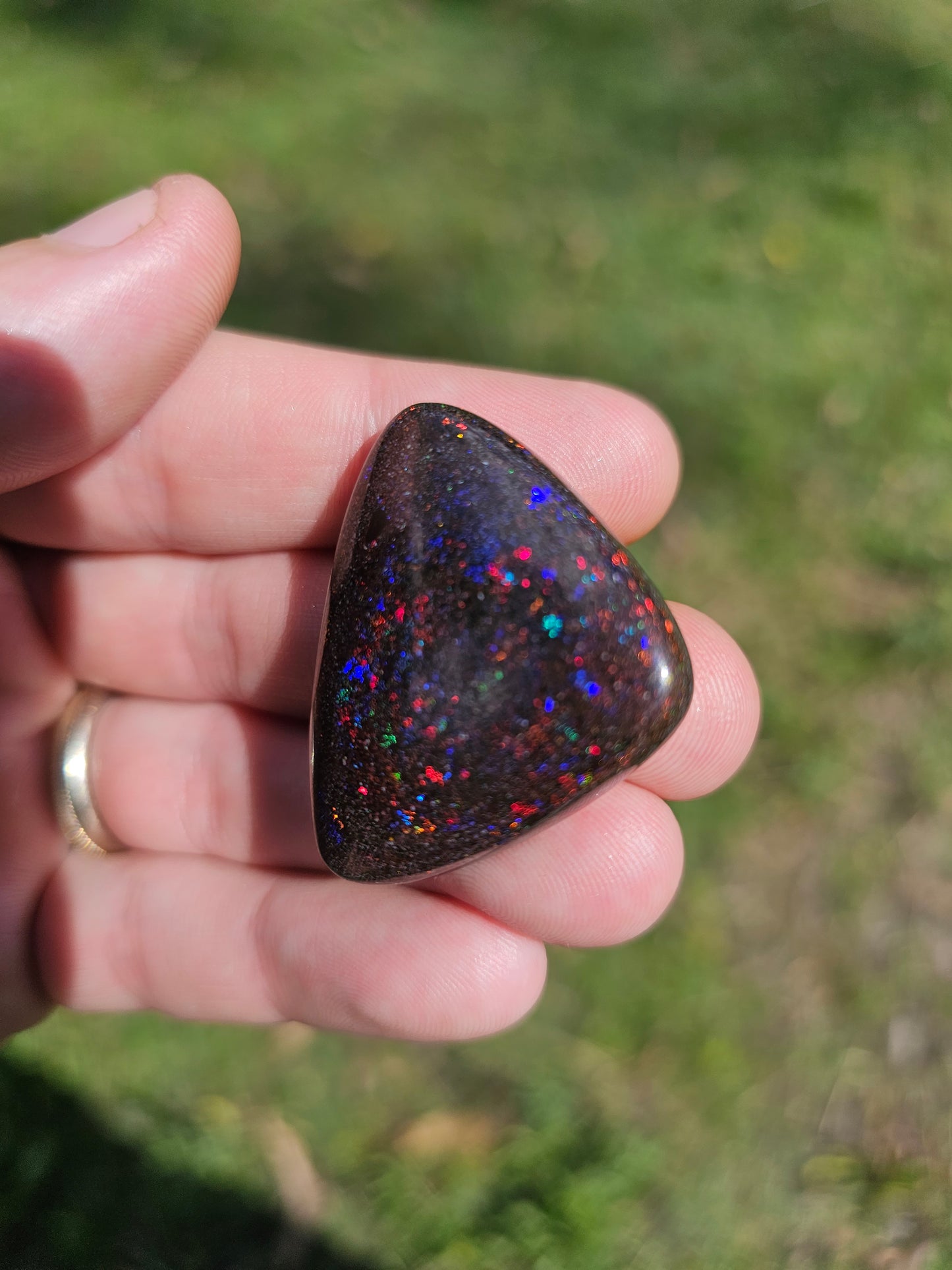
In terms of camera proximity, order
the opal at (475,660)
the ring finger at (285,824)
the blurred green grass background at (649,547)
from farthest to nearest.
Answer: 1. the blurred green grass background at (649,547)
2. the ring finger at (285,824)
3. the opal at (475,660)

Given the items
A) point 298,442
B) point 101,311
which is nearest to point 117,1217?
point 298,442

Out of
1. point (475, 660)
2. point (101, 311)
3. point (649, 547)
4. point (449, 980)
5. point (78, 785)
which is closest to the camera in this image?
point (475, 660)

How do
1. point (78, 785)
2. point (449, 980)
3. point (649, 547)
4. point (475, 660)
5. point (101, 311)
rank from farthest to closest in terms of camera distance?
point (649, 547) < point (78, 785) < point (449, 980) < point (101, 311) < point (475, 660)

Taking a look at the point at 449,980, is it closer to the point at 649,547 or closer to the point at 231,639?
the point at 231,639

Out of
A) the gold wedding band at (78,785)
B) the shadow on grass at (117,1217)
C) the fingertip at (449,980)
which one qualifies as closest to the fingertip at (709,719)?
the fingertip at (449,980)

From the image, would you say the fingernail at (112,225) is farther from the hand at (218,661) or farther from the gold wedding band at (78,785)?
the gold wedding band at (78,785)

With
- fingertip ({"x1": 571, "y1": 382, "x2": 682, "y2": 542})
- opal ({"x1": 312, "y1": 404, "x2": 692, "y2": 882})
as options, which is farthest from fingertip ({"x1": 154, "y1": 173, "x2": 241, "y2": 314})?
fingertip ({"x1": 571, "y1": 382, "x2": 682, "y2": 542})
